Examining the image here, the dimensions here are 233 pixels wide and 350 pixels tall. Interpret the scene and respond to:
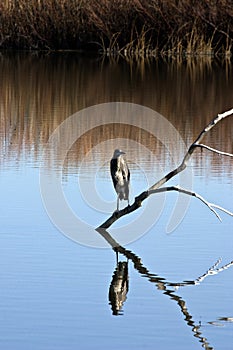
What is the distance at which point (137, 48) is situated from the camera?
22.0 meters

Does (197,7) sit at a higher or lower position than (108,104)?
higher

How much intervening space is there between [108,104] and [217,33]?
8.01 meters

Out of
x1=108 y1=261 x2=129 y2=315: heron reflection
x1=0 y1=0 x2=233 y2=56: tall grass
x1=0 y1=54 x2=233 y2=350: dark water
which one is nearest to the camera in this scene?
x1=0 y1=54 x2=233 y2=350: dark water

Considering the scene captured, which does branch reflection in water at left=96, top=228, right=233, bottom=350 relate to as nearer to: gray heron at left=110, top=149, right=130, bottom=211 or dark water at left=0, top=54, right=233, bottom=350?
dark water at left=0, top=54, right=233, bottom=350

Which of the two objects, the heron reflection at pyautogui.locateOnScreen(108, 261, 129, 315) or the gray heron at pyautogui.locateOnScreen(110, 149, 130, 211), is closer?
the heron reflection at pyautogui.locateOnScreen(108, 261, 129, 315)

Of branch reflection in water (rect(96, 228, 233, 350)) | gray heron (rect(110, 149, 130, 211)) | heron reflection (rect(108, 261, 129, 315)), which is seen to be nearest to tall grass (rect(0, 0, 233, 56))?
gray heron (rect(110, 149, 130, 211))

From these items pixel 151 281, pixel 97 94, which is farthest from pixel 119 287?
pixel 97 94

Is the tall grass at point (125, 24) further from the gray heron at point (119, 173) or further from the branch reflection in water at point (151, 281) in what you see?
the branch reflection in water at point (151, 281)

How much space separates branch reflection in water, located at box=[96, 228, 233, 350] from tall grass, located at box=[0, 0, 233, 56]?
596 inches

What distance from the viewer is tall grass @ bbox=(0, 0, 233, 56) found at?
2139cm

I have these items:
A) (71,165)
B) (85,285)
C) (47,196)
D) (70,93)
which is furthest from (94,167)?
(70,93)

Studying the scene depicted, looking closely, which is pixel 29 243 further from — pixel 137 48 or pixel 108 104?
pixel 137 48

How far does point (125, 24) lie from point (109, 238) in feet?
49.9

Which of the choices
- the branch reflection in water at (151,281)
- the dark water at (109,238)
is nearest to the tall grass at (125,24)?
the dark water at (109,238)
